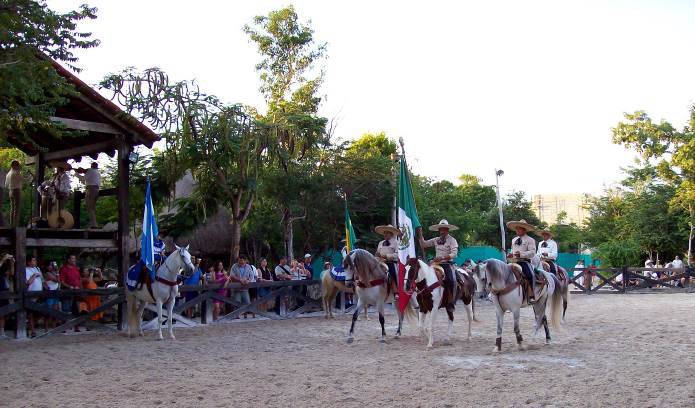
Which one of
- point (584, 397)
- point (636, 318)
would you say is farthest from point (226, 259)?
point (584, 397)

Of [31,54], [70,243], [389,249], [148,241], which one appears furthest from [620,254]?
[31,54]

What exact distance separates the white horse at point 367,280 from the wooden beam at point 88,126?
22.4ft

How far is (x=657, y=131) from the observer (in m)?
37.7

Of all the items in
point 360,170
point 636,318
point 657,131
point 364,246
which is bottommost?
point 636,318

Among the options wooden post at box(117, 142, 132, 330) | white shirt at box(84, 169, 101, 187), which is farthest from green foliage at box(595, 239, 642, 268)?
white shirt at box(84, 169, 101, 187)

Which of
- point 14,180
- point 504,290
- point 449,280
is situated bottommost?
point 504,290

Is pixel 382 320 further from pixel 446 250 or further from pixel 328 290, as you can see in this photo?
pixel 328 290

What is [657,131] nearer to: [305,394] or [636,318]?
[636,318]

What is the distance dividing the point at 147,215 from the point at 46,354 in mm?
4145

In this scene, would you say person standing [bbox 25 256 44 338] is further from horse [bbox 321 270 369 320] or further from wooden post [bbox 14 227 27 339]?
horse [bbox 321 270 369 320]

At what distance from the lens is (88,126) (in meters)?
16.3

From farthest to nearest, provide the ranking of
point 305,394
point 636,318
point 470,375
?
1. point 636,318
2. point 470,375
3. point 305,394

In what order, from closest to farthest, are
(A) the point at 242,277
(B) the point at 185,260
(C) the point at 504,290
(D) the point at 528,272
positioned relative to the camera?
(C) the point at 504,290
(D) the point at 528,272
(B) the point at 185,260
(A) the point at 242,277

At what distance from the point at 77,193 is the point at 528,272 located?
39.5ft
